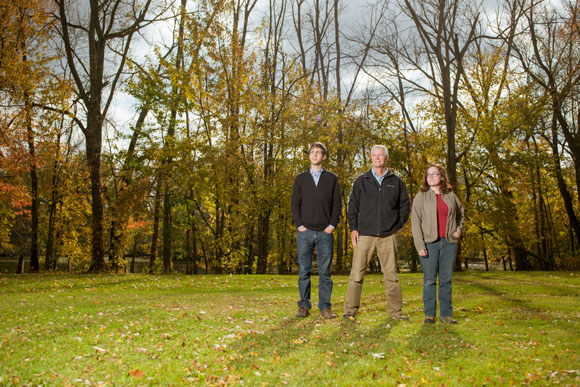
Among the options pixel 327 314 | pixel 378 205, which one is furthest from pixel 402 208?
pixel 327 314

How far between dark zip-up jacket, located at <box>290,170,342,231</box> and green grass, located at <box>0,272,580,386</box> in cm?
136

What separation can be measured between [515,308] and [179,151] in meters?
14.3

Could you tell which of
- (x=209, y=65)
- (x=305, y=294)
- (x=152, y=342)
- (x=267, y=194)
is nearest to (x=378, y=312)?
(x=305, y=294)

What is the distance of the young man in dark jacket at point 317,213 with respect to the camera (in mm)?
6086

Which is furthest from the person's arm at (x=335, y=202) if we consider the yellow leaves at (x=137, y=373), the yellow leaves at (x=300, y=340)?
the yellow leaves at (x=137, y=373)

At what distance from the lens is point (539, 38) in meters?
22.5

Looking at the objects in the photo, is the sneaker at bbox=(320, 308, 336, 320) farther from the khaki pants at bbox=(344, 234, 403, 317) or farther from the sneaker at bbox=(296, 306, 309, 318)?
the khaki pants at bbox=(344, 234, 403, 317)

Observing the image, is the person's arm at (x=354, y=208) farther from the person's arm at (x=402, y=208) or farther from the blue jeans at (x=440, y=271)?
the blue jeans at (x=440, y=271)

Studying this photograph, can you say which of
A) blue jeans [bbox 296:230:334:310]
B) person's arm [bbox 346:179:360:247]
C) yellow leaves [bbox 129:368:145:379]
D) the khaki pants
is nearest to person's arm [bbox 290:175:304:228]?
blue jeans [bbox 296:230:334:310]

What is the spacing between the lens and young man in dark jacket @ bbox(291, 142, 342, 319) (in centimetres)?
609

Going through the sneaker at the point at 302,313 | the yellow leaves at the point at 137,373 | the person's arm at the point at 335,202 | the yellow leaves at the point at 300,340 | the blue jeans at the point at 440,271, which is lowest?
the yellow leaves at the point at 137,373

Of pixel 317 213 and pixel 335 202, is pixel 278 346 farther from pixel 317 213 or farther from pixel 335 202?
pixel 335 202

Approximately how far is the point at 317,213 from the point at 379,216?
0.83m

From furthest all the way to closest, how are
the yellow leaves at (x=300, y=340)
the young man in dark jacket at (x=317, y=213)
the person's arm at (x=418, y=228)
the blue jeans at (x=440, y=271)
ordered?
the young man in dark jacket at (x=317, y=213) → the person's arm at (x=418, y=228) → the blue jeans at (x=440, y=271) → the yellow leaves at (x=300, y=340)
